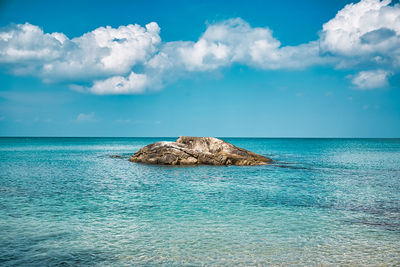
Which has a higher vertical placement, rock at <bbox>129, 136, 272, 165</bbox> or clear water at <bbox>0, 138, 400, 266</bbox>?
rock at <bbox>129, 136, 272, 165</bbox>

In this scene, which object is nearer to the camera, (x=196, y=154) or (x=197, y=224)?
(x=197, y=224)

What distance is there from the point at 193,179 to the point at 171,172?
4953 millimetres

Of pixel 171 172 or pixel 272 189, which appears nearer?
pixel 272 189

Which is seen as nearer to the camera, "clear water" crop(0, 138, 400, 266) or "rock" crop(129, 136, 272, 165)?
"clear water" crop(0, 138, 400, 266)

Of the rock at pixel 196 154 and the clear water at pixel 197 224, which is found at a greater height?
the rock at pixel 196 154

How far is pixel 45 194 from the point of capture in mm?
18109

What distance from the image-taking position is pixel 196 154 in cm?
3669

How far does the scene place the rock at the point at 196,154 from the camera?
36.0 m

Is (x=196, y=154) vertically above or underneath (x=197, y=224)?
above

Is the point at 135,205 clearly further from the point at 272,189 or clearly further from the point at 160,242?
the point at 272,189

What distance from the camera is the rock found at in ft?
118

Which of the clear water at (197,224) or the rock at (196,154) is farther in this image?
the rock at (196,154)

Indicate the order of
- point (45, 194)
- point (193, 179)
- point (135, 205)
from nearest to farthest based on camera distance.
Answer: point (135, 205) < point (45, 194) < point (193, 179)

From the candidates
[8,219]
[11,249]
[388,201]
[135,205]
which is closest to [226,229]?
[135,205]
